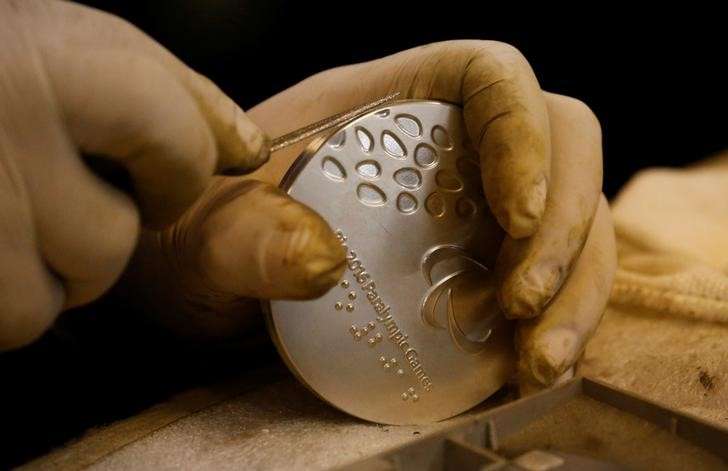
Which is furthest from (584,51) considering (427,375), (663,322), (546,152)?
(427,375)

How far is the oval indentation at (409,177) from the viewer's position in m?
0.59

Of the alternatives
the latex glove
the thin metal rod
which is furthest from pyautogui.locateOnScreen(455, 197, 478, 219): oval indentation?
the latex glove

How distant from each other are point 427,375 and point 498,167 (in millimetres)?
176

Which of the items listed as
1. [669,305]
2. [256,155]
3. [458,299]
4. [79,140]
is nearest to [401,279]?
[458,299]

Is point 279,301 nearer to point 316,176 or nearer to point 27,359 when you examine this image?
point 316,176

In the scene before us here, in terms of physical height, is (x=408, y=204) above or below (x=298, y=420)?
above

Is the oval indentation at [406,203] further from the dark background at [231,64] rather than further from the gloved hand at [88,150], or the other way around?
the dark background at [231,64]

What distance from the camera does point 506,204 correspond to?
0.57 meters

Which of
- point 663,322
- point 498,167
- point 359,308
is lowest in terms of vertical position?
point 663,322

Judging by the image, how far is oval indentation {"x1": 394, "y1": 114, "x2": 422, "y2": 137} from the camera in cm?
59

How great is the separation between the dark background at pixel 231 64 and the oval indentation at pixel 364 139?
0.23 meters

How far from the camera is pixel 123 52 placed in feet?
1.39

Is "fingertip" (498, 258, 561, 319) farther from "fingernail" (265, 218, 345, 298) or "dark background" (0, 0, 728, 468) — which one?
"dark background" (0, 0, 728, 468)

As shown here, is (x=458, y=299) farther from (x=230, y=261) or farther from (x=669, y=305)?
(x=669, y=305)
